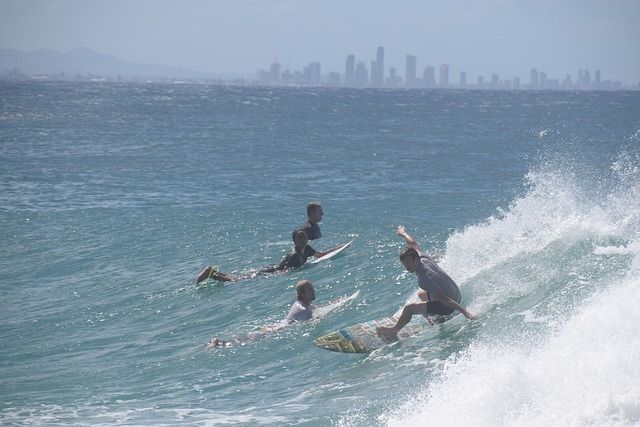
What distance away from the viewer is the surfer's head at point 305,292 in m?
14.5

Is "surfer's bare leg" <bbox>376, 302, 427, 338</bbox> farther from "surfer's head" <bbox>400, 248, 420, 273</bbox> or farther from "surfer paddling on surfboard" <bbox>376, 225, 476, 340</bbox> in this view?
"surfer's head" <bbox>400, 248, 420, 273</bbox>

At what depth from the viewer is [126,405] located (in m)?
11.9

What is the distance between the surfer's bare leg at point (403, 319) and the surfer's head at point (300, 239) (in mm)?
5886

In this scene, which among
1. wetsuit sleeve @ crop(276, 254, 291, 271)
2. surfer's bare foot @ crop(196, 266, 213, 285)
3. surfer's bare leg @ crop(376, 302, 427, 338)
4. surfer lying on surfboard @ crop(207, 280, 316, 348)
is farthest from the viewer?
wetsuit sleeve @ crop(276, 254, 291, 271)

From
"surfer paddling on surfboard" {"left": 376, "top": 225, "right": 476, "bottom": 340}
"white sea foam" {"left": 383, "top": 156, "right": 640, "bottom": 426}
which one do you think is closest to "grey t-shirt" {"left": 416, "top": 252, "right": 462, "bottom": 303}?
"surfer paddling on surfboard" {"left": 376, "top": 225, "right": 476, "bottom": 340}

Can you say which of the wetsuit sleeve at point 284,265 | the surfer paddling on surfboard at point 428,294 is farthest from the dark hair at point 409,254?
the wetsuit sleeve at point 284,265

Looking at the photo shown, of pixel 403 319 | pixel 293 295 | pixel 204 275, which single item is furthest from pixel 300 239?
pixel 403 319

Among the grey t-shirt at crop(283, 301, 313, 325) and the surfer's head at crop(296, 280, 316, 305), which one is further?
the grey t-shirt at crop(283, 301, 313, 325)

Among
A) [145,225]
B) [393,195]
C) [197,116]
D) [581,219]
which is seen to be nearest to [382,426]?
[581,219]

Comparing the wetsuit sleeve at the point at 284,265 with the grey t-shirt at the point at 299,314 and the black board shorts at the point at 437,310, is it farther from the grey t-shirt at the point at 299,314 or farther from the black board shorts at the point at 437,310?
the black board shorts at the point at 437,310

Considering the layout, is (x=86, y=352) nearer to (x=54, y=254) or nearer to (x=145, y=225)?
(x=54, y=254)

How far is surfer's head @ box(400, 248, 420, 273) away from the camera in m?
12.5

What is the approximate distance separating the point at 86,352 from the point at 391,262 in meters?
7.14

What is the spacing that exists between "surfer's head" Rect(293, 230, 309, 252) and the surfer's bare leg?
5.89 metres
